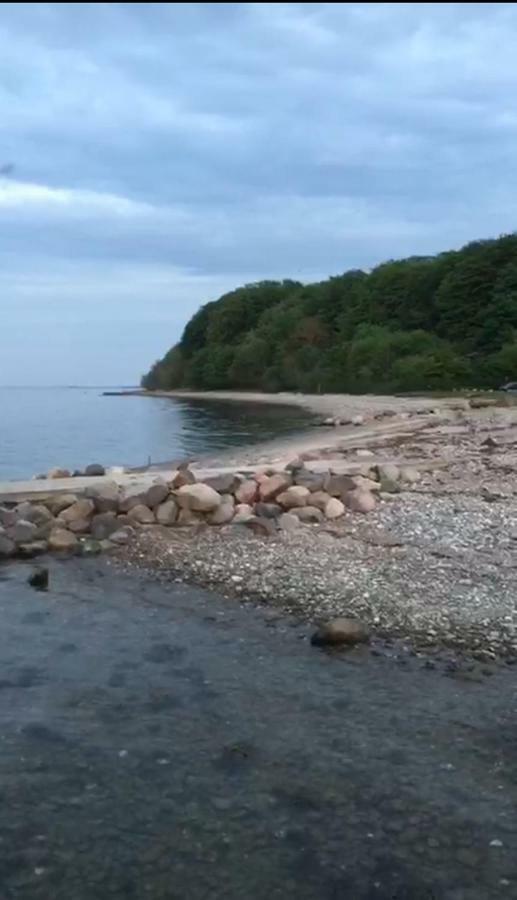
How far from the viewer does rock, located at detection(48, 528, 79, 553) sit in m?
12.2

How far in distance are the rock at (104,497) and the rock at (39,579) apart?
2850 millimetres

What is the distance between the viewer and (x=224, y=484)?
14852mm

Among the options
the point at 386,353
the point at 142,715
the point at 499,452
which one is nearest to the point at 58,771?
the point at 142,715

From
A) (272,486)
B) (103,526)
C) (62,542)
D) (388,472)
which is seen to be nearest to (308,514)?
(272,486)

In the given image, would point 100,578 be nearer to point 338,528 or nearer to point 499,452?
point 338,528

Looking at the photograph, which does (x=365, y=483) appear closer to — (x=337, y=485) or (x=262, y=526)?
(x=337, y=485)

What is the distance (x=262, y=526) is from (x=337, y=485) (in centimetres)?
229

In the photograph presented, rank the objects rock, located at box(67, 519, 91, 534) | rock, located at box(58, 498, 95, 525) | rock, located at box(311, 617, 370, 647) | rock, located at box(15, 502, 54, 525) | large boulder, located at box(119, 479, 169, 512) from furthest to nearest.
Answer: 1. large boulder, located at box(119, 479, 169, 512)
2. rock, located at box(15, 502, 54, 525)
3. rock, located at box(58, 498, 95, 525)
4. rock, located at box(67, 519, 91, 534)
5. rock, located at box(311, 617, 370, 647)

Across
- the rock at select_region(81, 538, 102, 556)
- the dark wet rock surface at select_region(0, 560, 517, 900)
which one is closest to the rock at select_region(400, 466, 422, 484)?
the rock at select_region(81, 538, 102, 556)

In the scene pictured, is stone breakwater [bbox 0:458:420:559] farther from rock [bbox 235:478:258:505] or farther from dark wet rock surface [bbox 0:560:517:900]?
dark wet rock surface [bbox 0:560:517:900]

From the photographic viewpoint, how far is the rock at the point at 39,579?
10.4 meters

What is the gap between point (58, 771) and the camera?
5.76 metres

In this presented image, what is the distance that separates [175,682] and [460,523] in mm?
6784

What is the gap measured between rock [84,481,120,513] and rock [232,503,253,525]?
6.14 feet
